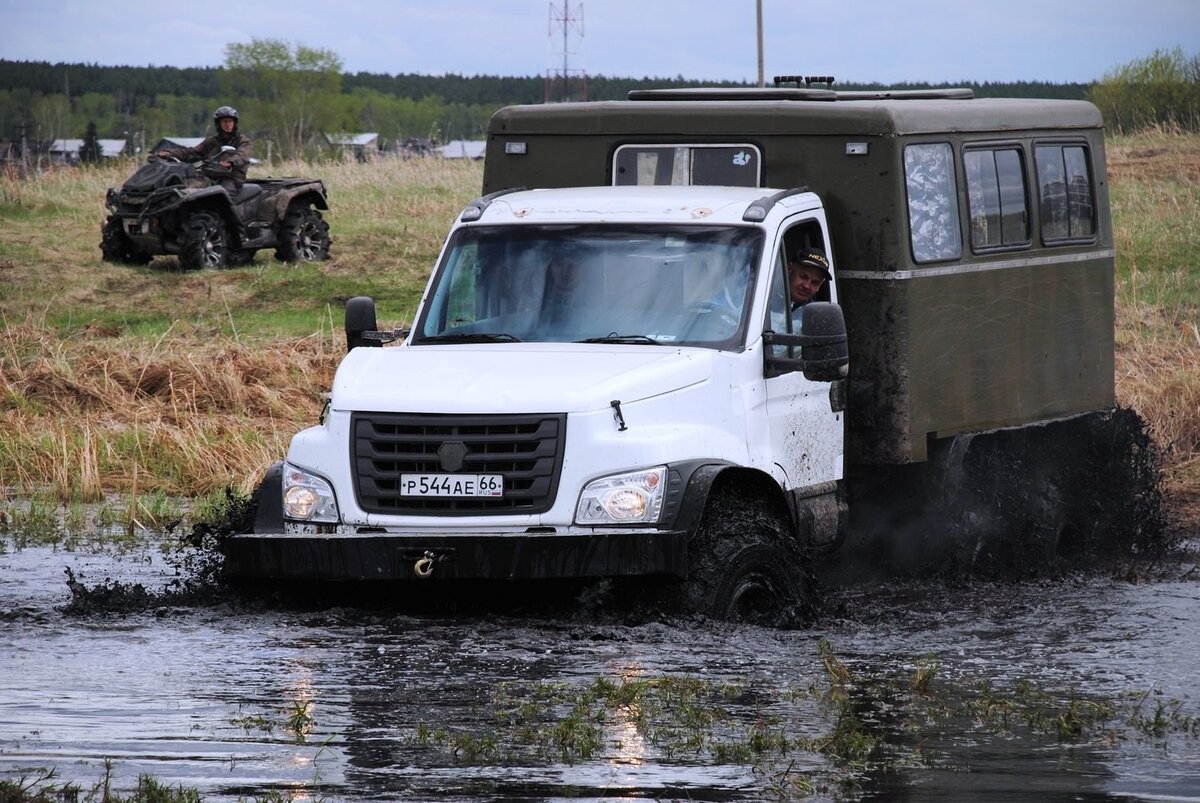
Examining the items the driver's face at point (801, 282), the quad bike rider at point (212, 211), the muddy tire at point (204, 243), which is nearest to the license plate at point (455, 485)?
the driver's face at point (801, 282)

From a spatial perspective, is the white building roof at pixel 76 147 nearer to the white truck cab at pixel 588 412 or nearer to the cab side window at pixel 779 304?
the white truck cab at pixel 588 412

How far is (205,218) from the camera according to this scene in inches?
1018

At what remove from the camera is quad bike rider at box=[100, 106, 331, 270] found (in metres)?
25.7

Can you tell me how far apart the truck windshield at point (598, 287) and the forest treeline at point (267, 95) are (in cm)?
6650

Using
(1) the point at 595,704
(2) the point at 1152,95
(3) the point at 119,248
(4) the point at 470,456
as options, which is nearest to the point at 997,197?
(4) the point at 470,456

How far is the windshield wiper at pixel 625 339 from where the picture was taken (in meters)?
9.08

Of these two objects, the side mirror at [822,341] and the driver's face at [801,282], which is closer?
the side mirror at [822,341]

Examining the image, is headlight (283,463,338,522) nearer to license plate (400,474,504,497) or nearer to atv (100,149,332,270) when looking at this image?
license plate (400,474,504,497)

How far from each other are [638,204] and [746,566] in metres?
2.02

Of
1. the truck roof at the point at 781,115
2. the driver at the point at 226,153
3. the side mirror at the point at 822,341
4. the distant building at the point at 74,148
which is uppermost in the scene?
the distant building at the point at 74,148

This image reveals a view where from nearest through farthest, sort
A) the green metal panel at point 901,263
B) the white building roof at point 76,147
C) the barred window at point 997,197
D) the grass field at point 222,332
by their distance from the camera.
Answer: the green metal panel at point 901,263
the barred window at point 997,197
the grass field at point 222,332
the white building roof at point 76,147

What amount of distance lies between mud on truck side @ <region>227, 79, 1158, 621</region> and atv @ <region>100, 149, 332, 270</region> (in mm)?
14937

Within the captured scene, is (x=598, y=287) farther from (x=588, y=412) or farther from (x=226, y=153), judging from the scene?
(x=226, y=153)

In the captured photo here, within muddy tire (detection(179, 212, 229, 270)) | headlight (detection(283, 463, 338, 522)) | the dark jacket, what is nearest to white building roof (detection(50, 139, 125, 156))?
the dark jacket
